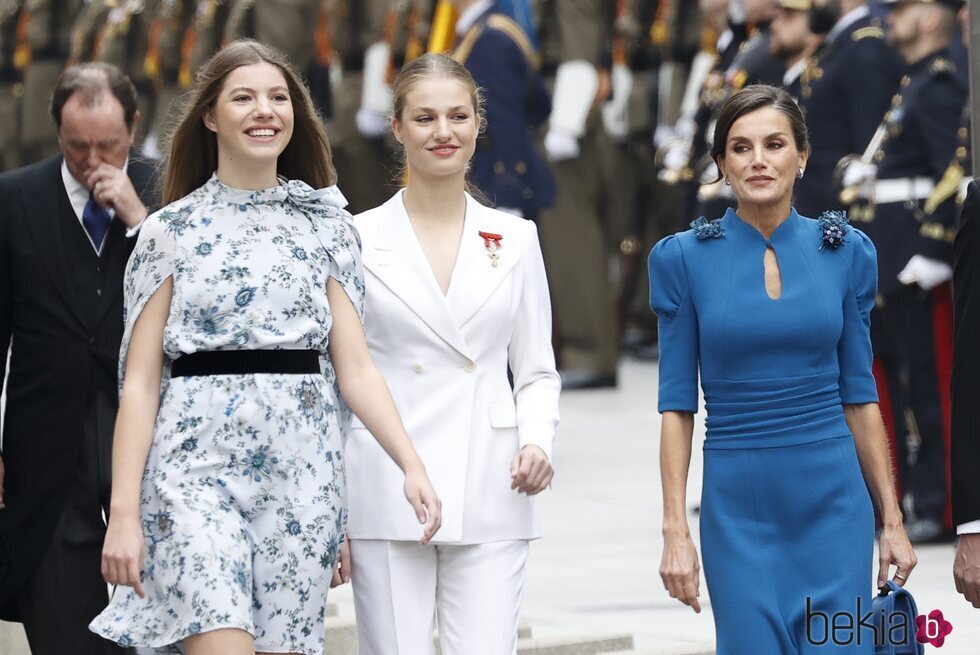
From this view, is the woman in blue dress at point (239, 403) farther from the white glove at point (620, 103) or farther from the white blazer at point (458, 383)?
the white glove at point (620, 103)

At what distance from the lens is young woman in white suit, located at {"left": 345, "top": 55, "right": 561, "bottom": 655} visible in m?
4.81

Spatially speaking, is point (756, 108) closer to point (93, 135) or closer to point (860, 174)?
point (93, 135)

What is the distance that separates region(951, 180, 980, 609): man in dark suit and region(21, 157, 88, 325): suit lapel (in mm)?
2181

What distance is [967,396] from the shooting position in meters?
4.57

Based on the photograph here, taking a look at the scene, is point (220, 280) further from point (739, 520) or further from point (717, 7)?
point (717, 7)

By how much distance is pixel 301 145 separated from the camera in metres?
4.92

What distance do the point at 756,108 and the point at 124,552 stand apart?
1.54 metres

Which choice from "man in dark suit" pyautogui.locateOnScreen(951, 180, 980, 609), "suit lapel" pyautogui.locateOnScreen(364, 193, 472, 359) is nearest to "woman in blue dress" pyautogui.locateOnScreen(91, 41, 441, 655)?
"suit lapel" pyautogui.locateOnScreen(364, 193, 472, 359)

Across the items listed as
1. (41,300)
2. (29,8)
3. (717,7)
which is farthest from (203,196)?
(29,8)

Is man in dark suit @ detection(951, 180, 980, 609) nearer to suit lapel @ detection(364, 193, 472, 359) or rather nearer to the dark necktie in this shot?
suit lapel @ detection(364, 193, 472, 359)

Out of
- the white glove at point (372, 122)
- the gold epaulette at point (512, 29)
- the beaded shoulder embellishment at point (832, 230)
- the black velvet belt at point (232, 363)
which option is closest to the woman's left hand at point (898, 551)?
the beaded shoulder embellishment at point (832, 230)

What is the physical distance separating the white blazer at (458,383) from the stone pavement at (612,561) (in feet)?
4.53

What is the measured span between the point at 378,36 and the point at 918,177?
6.16 m

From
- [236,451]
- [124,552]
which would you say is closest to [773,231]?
[236,451]
